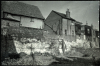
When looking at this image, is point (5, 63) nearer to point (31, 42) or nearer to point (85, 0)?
point (31, 42)

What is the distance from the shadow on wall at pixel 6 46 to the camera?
16181mm

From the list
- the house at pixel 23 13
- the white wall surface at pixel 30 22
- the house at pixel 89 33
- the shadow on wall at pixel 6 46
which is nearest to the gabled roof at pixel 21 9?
the house at pixel 23 13

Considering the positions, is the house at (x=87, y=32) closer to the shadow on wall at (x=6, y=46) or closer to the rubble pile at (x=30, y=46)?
the rubble pile at (x=30, y=46)

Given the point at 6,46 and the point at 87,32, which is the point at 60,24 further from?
the point at 6,46

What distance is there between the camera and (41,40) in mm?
21656

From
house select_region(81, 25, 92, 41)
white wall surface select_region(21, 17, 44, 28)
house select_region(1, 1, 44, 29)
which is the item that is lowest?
house select_region(81, 25, 92, 41)

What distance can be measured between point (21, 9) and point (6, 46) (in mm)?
14789

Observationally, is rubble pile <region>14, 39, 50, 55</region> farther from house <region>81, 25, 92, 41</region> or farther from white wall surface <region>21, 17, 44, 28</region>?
house <region>81, 25, 92, 41</region>

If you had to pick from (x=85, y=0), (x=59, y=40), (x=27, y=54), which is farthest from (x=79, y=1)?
(x=27, y=54)

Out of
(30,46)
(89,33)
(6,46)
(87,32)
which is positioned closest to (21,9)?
(30,46)

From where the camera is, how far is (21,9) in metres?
28.8

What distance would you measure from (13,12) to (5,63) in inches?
600

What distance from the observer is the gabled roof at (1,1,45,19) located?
26.1 metres

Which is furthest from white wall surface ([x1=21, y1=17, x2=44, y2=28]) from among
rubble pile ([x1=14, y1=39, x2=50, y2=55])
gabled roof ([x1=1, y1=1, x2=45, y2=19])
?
rubble pile ([x1=14, y1=39, x2=50, y2=55])
